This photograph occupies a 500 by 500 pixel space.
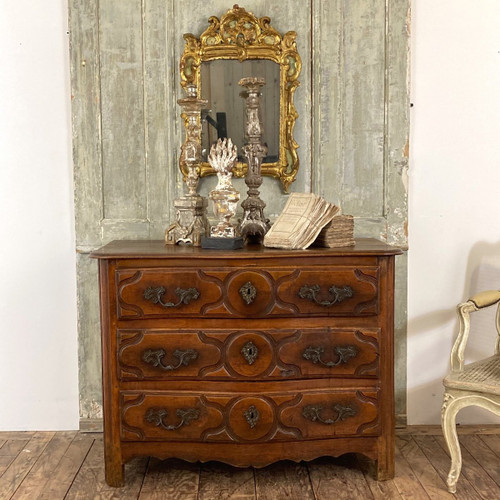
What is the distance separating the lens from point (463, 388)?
327 centimetres

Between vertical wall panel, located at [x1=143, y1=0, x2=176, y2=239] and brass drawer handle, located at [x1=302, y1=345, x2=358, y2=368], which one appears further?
vertical wall panel, located at [x1=143, y1=0, x2=176, y2=239]

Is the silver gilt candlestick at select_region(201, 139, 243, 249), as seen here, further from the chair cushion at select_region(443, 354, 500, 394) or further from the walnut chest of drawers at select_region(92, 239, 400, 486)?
the chair cushion at select_region(443, 354, 500, 394)

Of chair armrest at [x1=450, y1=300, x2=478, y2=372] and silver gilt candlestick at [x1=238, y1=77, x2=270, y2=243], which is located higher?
silver gilt candlestick at [x1=238, y1=77, x2=270, y2=243]

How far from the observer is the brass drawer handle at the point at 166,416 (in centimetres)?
334

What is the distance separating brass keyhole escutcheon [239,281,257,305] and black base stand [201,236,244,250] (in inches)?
7.8

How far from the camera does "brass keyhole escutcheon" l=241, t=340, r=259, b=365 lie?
331 cm

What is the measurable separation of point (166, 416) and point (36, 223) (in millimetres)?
1444

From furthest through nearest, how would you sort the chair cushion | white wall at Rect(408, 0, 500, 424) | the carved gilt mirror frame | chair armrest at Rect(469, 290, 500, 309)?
1. white wall at Rect(408, 0, 500, 424)
2. the carved gilt mirror frame
3. chair armrest at Rect(469, 290, 500, 309)
4. the chair cushion

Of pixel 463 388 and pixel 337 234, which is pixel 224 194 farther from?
pixel 463 388

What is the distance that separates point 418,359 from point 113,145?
217 centimetres

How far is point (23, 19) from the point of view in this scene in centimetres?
393

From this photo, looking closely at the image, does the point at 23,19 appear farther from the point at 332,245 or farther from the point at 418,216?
the point at 418,216

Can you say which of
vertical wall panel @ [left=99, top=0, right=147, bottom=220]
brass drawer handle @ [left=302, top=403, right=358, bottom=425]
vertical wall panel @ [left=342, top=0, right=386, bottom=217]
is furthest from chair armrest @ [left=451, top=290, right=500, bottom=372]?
vertical wall panel @ [left=99, top=0, right=147, bottom=220]

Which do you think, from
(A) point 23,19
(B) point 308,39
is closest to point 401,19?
(B) point 308,39
